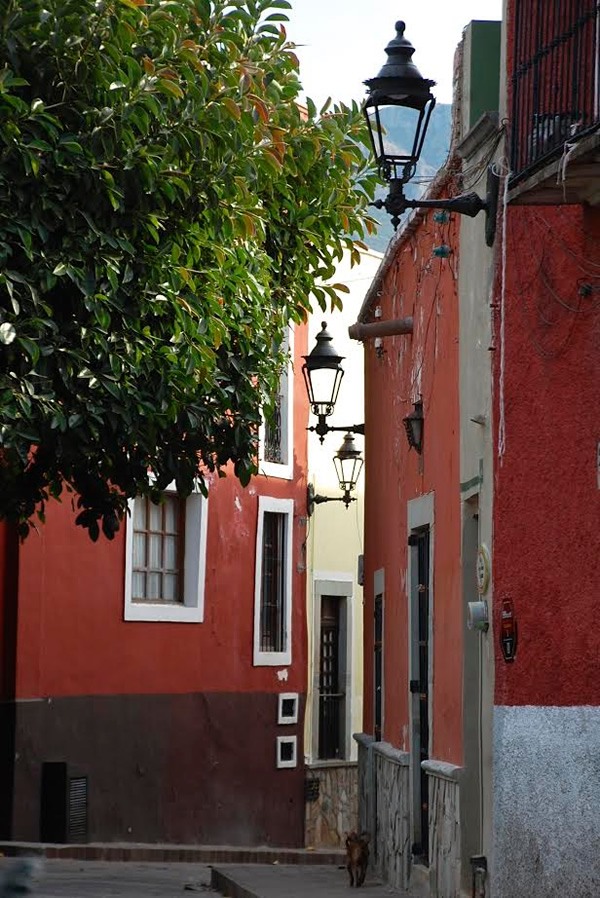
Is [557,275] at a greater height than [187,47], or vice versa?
[187,47]

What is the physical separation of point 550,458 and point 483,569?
1.22 metres

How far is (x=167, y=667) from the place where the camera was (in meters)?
21.4

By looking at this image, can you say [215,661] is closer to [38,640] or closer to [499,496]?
[38,640]

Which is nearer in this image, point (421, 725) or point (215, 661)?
point (421, 725)

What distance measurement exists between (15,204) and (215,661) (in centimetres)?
1230

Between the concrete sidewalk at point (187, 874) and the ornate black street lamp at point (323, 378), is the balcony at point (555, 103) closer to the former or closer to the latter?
the concrete sidewalk at point (187, 874)

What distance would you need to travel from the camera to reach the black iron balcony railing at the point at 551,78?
27.5 feet

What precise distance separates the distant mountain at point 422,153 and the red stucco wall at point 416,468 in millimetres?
628

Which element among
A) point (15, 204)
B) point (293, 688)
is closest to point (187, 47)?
point (15, 204)

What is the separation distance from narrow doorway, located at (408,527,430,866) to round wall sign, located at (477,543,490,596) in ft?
8.01

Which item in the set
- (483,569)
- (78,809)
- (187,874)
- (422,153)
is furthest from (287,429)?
(483,569)

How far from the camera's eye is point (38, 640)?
19188 millimetres

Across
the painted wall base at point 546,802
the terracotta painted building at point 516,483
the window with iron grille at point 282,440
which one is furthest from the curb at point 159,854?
the painted wall base at point 546,802

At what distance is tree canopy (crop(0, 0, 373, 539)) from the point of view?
35.0 feet
